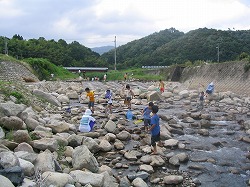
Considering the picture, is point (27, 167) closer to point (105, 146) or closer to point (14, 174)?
point (14, 174)

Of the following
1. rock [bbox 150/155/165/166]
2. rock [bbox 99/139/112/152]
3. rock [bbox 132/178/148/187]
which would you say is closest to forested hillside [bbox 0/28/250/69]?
rock [bbox 99/139/112/152]

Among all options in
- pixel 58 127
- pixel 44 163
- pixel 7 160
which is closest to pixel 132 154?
pixel 58 127

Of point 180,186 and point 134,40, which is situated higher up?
point 134,40

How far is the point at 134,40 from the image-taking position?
318ft

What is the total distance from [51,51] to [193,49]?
33.4 metres

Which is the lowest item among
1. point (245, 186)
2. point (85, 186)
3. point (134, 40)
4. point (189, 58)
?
point (245, 186)

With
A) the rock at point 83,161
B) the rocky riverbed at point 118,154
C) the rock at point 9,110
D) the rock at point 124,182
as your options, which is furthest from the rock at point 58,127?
the rock at point 124,182

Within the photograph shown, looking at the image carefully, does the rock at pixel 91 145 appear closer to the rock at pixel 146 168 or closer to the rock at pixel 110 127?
the rock at pixel 146 168

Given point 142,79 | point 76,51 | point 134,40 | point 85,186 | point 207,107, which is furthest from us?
point 134,40

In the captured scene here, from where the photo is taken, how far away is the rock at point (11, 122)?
8492mm

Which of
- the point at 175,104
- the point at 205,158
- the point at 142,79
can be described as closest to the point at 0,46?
the point at 142,79

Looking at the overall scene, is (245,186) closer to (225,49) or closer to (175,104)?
(175,104)

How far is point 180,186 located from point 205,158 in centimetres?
241

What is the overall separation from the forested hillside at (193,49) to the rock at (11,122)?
2175 inches
